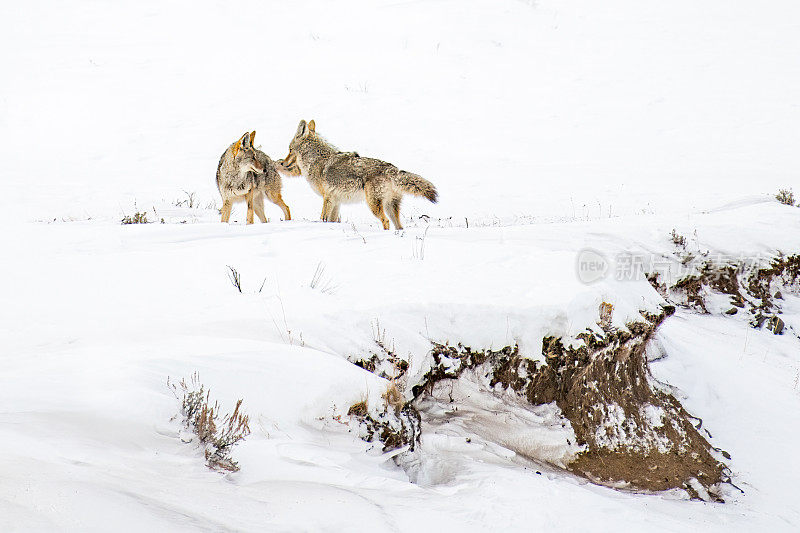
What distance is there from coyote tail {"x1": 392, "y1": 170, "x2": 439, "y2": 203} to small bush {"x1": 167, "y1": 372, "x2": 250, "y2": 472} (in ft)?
14.2

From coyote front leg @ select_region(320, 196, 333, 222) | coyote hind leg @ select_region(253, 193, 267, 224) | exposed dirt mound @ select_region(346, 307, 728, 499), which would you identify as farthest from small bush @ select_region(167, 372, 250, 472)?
coyote hind leg @ select_region(253, 193, 267, 224)

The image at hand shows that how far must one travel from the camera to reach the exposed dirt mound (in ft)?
13.4

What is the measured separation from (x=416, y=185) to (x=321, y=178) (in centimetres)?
191

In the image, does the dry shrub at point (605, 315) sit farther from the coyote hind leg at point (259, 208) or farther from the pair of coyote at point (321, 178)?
the coyote hind leg at point (259, 208)

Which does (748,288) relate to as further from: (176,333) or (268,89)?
(268,89)

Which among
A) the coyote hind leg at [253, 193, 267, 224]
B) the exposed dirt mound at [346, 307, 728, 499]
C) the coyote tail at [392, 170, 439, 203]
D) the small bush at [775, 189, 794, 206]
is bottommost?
the exposed dirt mound at [346, 307, 728, 499]

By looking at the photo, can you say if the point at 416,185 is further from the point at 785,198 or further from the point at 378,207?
the point at 785,198

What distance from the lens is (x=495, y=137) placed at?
13.5m

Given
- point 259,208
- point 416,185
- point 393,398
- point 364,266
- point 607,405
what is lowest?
point 607,405

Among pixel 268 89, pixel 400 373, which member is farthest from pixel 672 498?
pixel 268 89

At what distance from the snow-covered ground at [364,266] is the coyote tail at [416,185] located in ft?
1.72

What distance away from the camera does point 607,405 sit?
449cm

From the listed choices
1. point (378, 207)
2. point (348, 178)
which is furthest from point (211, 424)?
point (348, 178)

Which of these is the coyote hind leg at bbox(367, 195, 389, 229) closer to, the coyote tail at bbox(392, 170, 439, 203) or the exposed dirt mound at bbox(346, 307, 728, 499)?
the coyote tail at bbox(392, 170, 439, 203)
